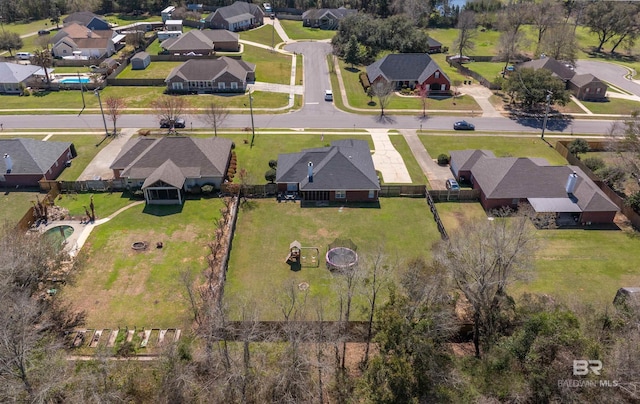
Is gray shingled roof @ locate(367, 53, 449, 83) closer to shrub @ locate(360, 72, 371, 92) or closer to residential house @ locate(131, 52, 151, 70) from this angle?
shrub @ locate(360, 72, 371, 92)

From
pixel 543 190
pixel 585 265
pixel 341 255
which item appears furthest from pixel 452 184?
pixel 341 255

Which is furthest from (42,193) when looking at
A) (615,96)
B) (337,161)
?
(615,96)

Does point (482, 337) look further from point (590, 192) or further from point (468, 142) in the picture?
point (468, 142)

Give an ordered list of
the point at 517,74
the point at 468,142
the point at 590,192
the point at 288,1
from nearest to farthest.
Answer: the point at 590,192
the point at 468,142
the point at 517,74
the point at 288,1

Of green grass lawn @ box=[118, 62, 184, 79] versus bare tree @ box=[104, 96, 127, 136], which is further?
green grass lawn @ box=[118, 62, 184, 79]

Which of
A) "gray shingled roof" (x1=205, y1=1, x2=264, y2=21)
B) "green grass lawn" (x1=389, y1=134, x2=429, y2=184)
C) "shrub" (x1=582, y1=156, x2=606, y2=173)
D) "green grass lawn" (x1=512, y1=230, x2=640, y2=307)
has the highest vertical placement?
"gray shingled roof" (x1=205, y1=1, x2=264, y2=21)

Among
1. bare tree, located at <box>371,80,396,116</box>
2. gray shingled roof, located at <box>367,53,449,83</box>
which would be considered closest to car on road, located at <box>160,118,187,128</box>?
bare tree, located at <box>371,80,396,116</box>

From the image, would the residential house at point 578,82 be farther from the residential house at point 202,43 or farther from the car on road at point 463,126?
the residential house at point 202,43
